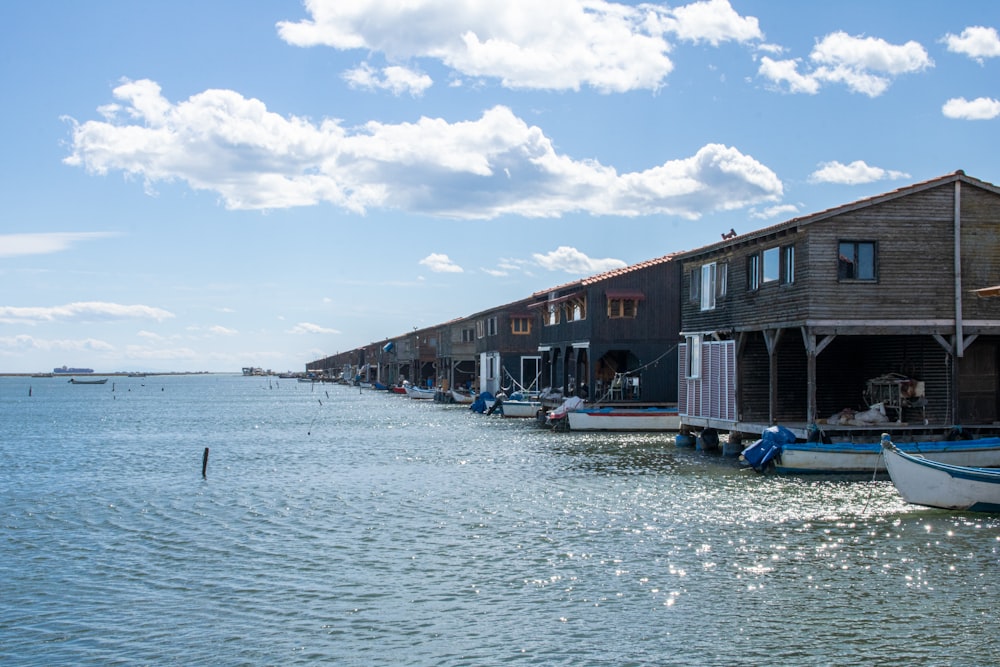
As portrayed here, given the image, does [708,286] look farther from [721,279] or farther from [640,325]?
[640,325]

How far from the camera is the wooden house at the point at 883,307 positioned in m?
30.8

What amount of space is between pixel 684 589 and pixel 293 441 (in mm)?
37870

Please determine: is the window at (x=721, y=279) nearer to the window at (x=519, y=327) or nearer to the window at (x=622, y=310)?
the window at (x=622, y=310)

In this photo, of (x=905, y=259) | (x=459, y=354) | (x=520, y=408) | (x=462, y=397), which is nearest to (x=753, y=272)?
(x=905, y=259)

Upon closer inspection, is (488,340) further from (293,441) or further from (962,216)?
(962,216)

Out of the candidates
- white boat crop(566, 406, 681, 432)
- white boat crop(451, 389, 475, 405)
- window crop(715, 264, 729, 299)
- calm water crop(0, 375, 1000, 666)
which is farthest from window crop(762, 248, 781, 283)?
white boat crop(451, 389, 475, 405)

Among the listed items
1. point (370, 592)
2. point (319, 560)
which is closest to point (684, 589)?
point (370, 592)

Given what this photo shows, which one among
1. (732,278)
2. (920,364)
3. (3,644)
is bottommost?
(3,644)

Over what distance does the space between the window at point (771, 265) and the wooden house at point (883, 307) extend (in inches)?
2.6

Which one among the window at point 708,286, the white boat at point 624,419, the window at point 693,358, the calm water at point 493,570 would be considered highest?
the window at point 708,286

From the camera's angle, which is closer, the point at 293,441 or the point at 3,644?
the point at 3,644

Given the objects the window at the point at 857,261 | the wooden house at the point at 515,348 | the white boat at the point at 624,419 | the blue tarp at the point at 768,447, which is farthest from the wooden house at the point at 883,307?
the wooden house at the point at 515,348

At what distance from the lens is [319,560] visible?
18812 mm

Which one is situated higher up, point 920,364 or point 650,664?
point 920,364
